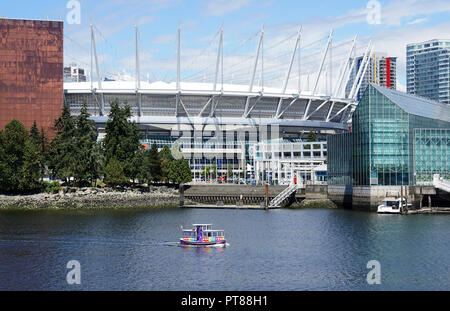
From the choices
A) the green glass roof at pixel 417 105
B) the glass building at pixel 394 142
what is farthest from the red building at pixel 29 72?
the green glass roof at pixel 417 105

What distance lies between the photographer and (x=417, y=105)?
90.9 m

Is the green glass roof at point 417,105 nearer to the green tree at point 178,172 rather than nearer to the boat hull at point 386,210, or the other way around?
the boat hull at point 386,210

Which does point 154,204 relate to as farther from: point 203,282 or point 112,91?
point 203,282

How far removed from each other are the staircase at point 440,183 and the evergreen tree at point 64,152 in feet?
168

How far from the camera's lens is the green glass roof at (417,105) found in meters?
85.8

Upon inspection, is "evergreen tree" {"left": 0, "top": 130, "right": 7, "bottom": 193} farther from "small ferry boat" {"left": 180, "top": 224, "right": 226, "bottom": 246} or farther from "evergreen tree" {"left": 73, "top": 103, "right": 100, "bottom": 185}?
"small ferry boat" {"left": 180, "top": 224, "right": 226, "bottom": 246}

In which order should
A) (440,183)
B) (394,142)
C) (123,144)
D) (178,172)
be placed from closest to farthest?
(394,142)
(440,183)
(123,144)
(178,172)

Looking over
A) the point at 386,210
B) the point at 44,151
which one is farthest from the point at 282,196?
the point at 44,151

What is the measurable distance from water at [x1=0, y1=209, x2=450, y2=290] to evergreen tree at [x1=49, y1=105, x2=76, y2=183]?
789 inches

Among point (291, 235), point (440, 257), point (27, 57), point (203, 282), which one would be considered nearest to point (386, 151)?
point (291, 235)

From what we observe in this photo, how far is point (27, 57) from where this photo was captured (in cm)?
12975

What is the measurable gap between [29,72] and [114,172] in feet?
137

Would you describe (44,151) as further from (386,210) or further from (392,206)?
(392,206)

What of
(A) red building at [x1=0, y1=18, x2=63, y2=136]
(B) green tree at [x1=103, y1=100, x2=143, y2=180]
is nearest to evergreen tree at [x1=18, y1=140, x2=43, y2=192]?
(B) green tree at [x1=103, y1=100, x2=143, y2=180]
